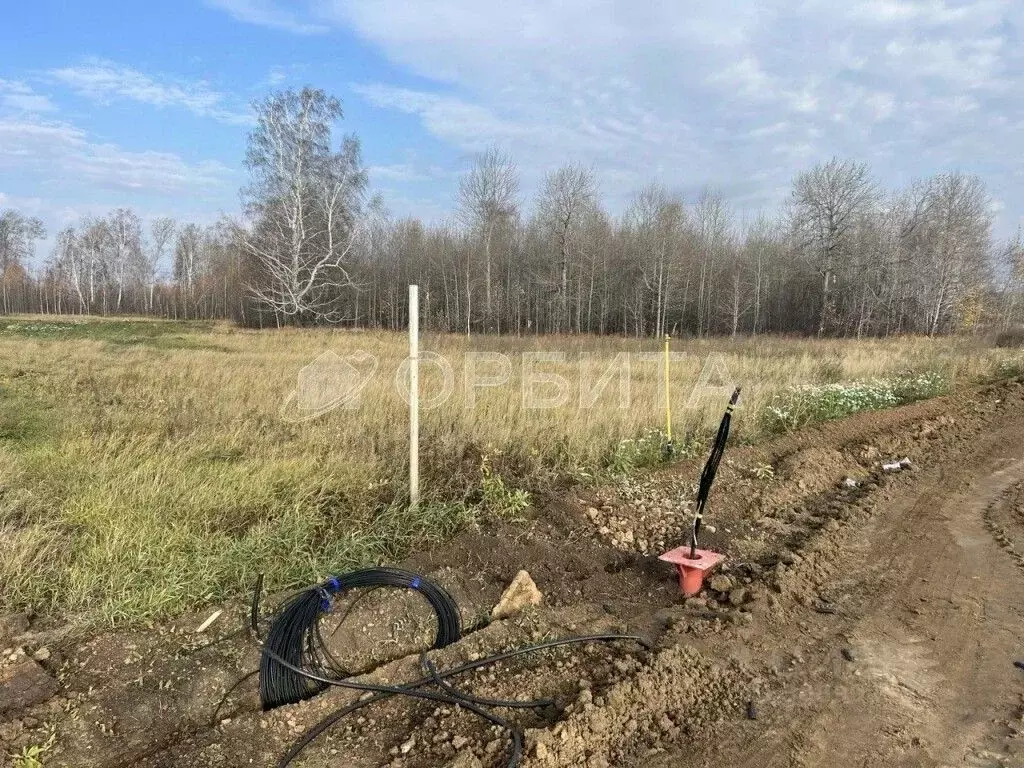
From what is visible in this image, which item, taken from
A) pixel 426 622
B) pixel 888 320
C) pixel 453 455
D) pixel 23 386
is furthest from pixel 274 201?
pixel 888 320

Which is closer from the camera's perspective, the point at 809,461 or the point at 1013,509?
the point at 1013,509

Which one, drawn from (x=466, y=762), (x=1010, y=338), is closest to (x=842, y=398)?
(x=466, y=762)

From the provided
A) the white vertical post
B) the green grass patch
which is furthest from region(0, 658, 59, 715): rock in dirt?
the green grass patch

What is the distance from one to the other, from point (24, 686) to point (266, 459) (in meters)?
3.11

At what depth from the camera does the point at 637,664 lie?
325cm

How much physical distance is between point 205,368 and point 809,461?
11.3m

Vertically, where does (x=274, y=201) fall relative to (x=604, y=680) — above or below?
above

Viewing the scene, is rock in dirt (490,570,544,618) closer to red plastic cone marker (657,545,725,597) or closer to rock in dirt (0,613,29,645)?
red plastic cone marker (657,545,725,597)

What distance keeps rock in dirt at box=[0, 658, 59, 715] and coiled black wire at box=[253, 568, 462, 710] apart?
0.96 m

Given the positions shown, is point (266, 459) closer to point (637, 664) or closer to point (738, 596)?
point (637, 664)

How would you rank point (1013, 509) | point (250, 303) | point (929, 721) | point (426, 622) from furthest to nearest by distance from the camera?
1. point (250, 303)
2. point (1013, 509)
3. point (426, 622)
4. point (929, 721)

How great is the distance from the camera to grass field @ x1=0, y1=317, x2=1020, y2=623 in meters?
4.13

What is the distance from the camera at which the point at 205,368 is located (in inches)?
521

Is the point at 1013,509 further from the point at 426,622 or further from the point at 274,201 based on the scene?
the point at 274,201
